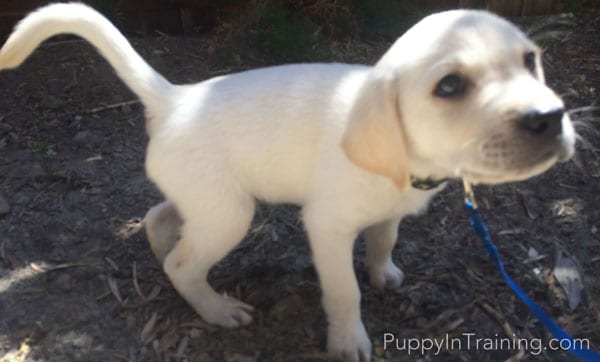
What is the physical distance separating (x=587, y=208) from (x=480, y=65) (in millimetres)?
1988

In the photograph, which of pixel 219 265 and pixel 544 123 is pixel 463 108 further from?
pixel 219 265

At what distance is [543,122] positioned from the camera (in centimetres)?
186

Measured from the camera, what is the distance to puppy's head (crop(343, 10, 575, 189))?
1.89 m

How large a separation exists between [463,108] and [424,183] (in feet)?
1.48

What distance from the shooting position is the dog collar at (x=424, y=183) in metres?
2.37

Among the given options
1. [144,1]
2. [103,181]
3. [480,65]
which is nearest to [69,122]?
[103,181]

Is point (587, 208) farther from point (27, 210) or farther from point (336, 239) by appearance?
Result: point (27, 210)

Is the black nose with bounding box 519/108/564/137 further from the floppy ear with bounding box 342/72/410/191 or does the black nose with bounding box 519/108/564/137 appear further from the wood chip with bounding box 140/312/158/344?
the wood chip with bounding box 140/312/158/344

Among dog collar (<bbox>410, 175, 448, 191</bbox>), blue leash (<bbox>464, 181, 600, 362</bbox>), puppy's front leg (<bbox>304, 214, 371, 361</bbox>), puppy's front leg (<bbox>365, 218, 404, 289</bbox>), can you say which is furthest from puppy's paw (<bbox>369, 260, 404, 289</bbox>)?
dog collar (<bbox>410, 175, 448, 191</bbox>)

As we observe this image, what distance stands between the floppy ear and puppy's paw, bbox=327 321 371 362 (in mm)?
841

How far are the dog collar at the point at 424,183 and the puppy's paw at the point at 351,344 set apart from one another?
2.27ft

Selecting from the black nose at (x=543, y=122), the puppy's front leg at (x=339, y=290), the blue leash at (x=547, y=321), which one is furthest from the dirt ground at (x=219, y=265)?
the black nose at (x=543, y=122)

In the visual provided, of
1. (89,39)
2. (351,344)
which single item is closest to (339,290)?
(351,344)

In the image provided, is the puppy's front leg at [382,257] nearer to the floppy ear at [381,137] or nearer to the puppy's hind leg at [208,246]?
the puppy's hind leg at [208,246]
